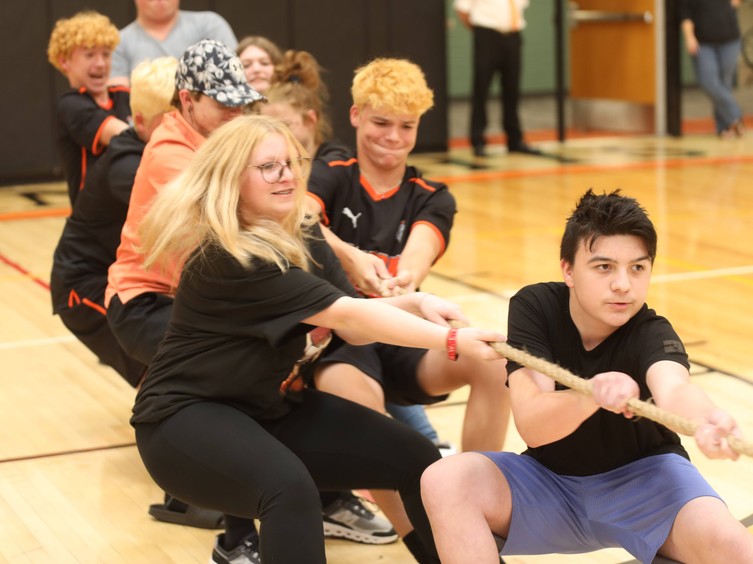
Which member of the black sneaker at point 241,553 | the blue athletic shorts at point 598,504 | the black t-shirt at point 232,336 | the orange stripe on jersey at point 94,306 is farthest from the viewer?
the orange stripe on jersey at point 94,306

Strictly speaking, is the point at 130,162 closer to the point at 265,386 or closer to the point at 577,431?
the point at 265,386

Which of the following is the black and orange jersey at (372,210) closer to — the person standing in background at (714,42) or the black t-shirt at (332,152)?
the black t-shirt at (332,152)

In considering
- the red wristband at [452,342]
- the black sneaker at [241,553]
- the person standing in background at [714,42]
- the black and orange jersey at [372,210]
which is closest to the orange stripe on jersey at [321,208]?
the black and orange jersey at [372,210]

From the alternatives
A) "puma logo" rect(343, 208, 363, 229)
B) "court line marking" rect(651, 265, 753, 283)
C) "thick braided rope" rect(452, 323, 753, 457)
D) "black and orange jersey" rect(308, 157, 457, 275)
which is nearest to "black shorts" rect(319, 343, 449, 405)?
"black and orange jersey" rect(308, 157, 457, 275)

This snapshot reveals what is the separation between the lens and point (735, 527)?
2330 mm

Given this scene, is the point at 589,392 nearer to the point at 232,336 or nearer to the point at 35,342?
the point at 232,336

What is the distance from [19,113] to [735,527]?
8665 mm

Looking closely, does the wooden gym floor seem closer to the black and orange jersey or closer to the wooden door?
the black and orange jersey

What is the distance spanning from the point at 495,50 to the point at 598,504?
8.21 m

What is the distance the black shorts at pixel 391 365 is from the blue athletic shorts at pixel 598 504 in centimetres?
78

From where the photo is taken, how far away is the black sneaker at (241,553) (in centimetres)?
310

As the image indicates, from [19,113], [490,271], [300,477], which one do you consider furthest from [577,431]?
[19,113]

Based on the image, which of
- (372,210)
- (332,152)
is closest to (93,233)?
(332,152)

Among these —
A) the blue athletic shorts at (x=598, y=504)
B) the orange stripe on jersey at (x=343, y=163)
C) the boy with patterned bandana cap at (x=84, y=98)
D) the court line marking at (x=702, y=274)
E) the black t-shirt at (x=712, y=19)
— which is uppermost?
the black t-shirt at (x=712, y=19)
